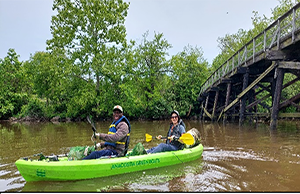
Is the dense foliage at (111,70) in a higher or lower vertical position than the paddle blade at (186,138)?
higher

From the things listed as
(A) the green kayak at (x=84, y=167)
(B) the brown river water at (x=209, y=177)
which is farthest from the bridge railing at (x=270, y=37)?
(A) the green kayak at (x=84, y=167)

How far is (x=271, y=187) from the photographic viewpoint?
4582 mm

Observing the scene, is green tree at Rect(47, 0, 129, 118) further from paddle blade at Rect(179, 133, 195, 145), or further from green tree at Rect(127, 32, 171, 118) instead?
paddle blade at Rect(179, 133, 195, 145)

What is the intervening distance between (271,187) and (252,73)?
11.0 m

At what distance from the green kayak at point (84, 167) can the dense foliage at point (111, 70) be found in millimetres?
17742

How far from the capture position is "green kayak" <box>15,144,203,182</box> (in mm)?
5137

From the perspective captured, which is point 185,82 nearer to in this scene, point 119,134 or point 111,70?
point 111,70

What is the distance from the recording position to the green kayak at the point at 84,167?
5137 millimetres

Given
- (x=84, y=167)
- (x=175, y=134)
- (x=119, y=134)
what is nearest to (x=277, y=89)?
(x=175, y=134)

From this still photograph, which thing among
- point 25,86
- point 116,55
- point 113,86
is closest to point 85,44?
point 116,55

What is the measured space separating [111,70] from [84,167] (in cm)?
1866

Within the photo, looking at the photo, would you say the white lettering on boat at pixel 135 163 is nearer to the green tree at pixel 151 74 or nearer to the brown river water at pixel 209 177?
the brown river water at pixel 209 177

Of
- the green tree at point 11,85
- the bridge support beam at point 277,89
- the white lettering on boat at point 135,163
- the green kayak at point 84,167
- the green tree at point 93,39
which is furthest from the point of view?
the green tree at point 11,85

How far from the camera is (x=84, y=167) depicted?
5.38 metres
